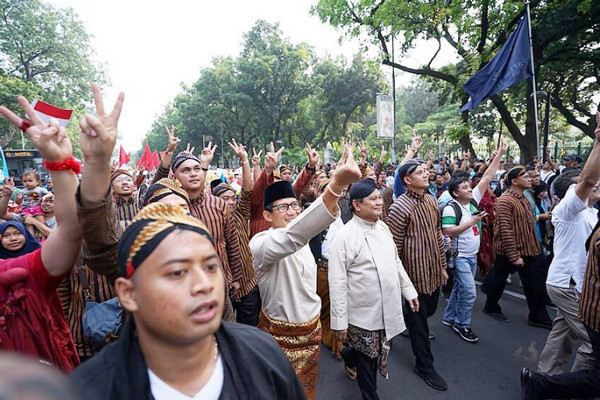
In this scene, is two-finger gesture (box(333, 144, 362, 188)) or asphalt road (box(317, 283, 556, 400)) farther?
asphalt road (box(317, 283, 556, 400))

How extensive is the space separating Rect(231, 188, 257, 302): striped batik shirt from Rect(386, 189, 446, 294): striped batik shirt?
1497 mm

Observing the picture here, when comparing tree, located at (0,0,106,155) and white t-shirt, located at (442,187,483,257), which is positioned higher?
tree, located at (0,0,106,155)

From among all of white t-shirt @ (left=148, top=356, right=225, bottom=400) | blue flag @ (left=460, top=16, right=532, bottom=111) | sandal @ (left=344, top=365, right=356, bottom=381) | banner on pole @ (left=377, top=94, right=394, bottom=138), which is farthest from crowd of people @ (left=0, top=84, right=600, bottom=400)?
banner on pole @ (left=377, top=94, right=394, bottom=138)

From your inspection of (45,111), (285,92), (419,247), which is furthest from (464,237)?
(285,92)

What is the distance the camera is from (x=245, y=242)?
401cm

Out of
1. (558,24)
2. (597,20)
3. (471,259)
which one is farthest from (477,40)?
(471,259)

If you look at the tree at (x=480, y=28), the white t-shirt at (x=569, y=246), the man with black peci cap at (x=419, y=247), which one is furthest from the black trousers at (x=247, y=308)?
the tree at (x=480, y=28)

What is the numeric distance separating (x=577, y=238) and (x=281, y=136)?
1142 inches

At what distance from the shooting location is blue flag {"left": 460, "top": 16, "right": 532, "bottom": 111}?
798cm

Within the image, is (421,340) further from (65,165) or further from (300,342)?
(65,165)

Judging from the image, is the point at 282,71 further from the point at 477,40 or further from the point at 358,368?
the point at 358,368

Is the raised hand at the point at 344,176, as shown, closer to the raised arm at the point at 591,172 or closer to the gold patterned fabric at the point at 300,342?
the gold patterned fabric at the point at 300,342

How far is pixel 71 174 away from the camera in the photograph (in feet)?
5.20

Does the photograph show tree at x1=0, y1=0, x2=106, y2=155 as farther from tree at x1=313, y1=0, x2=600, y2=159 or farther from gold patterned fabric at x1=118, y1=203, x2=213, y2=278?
gold patterned fabric at x1=118, y1=203, x2=213, y2=278
